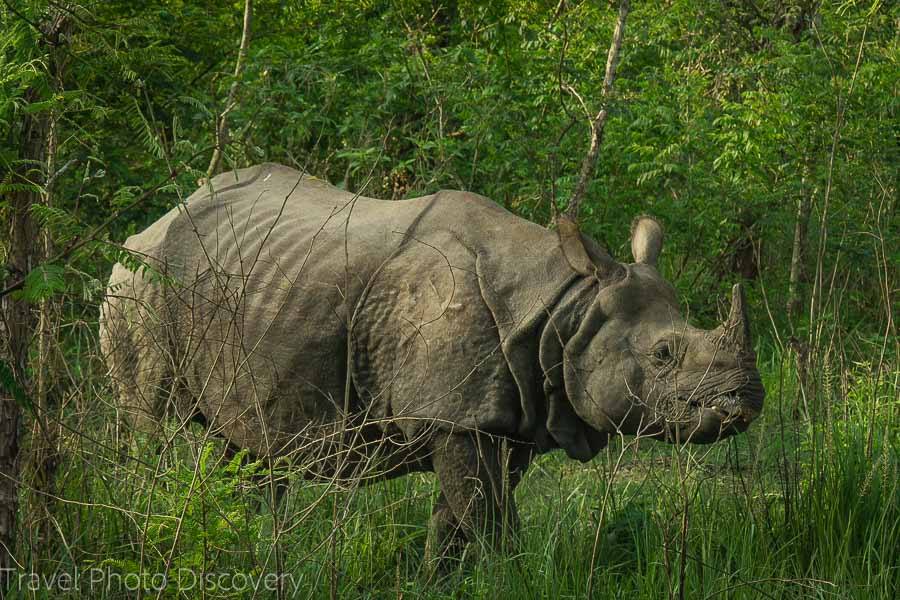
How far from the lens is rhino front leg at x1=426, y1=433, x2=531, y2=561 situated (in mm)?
4516

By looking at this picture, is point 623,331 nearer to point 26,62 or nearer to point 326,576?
point 326,576

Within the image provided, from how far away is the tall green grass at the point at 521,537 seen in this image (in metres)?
3.65

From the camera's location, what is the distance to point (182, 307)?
5.09 metres

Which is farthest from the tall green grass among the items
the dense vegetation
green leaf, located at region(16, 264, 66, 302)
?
green leaf, located at region(16, 264, 66, 302)

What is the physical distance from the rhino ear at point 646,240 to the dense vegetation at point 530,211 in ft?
1.45

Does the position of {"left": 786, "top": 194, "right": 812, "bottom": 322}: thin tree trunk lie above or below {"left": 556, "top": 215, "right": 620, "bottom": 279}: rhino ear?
below

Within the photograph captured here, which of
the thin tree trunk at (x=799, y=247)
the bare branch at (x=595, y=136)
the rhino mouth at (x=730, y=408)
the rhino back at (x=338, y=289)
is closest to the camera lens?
the rhino mouth at (x=730, y=408)

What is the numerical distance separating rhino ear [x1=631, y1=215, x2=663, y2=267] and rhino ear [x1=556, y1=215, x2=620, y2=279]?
32cm

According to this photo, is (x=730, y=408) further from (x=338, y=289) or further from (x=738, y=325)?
(x=338, y=289)

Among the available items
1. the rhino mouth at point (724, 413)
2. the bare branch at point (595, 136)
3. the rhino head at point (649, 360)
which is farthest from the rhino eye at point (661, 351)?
the bare branch at point (595, 136)

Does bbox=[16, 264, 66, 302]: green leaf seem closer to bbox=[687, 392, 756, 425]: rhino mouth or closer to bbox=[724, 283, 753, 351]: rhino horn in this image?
bbox=[687, 392, 756, 425]: rhino mouth

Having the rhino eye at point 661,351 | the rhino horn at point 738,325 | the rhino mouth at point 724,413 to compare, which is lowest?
the rhino mouth at point 724,413

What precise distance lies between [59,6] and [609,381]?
2.34 meters

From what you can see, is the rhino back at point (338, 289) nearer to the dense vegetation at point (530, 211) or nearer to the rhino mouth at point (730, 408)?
the dense vegetation at point (530, 211)
